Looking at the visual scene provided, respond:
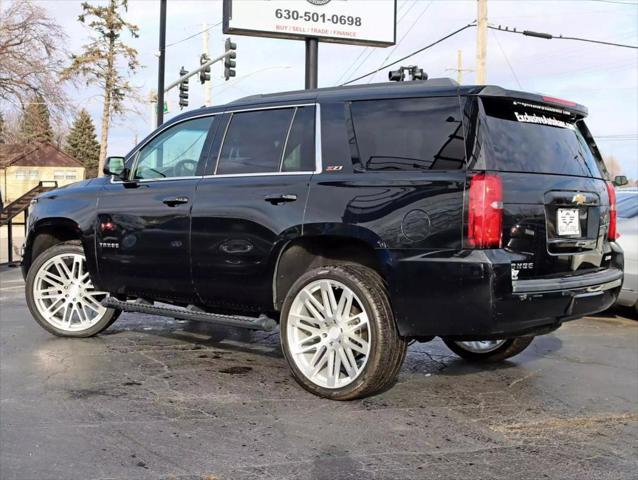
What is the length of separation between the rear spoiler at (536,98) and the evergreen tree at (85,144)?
71393 millimetres

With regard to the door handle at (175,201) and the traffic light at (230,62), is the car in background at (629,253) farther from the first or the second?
the traffic light at (230,62)

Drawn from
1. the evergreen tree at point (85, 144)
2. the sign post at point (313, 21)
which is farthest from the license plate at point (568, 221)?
the evergreen tree at point (85, 144)

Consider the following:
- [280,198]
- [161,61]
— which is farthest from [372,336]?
[161,61]

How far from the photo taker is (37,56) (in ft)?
85.4

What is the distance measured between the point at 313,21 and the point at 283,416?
13.9 m

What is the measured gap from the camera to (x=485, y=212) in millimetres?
3695

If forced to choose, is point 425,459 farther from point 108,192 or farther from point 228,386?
point 108,192

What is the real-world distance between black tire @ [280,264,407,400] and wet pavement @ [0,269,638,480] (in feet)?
0.41

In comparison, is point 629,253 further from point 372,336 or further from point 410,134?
point 372,336

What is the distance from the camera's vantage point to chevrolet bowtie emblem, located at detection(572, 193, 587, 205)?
4.12 metres

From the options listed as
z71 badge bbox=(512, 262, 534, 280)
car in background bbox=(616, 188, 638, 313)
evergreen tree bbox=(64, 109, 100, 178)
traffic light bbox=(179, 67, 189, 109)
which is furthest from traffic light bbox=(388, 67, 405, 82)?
evergreen tree bbox=(64, 109, 100, 178)

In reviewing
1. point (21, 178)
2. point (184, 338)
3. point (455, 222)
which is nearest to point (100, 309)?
point (184, 338)

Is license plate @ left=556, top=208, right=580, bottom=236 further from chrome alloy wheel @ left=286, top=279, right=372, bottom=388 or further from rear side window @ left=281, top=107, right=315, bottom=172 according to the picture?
rear side window @ left=281, top=107, right=315, bottom=172

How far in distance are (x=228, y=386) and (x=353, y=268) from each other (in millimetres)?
1279
